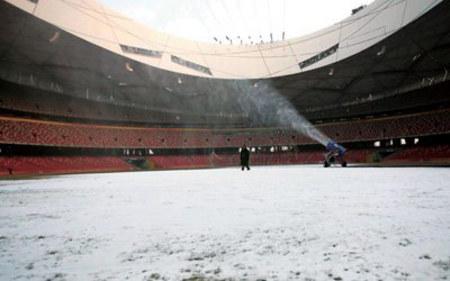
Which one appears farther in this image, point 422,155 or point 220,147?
point 220,147

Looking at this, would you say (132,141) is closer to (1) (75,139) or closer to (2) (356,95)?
(1) (75,139)

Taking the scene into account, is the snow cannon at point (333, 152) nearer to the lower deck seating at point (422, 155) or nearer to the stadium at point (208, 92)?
the stadium at point (208, 92)

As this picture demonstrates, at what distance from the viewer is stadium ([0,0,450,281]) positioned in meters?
2.78

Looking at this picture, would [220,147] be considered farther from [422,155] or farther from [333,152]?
[422,155]

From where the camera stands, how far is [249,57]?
46375mm

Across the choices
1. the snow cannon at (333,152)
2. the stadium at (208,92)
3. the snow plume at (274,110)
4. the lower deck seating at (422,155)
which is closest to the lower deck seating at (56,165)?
the stadium at (208,92)

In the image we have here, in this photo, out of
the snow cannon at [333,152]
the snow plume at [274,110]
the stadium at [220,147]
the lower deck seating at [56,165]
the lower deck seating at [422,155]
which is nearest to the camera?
the stadium at [220,147]

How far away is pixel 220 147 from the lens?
52.7 m

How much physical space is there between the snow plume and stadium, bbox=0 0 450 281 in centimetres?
33

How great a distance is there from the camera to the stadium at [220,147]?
2.78 m

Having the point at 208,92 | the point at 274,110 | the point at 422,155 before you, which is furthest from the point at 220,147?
the point at 422,155

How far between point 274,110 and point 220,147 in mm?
11375

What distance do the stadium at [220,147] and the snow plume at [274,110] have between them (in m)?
0.33

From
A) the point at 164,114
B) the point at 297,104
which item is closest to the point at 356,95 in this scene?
the point at 297,104
